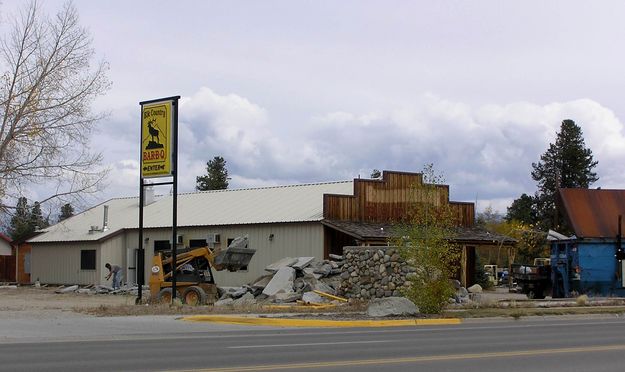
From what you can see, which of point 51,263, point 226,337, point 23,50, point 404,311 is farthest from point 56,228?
point 226,337

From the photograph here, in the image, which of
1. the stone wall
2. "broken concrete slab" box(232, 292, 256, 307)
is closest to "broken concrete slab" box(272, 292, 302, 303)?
"broken concrete slab" box(232, 292, 256, 307)

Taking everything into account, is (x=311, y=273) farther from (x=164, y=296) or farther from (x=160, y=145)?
(x=160, y=145)

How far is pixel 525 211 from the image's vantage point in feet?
287

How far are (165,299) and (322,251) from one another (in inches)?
408

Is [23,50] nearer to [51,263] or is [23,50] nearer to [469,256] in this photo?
[51,263]

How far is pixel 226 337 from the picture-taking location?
64.0 feet

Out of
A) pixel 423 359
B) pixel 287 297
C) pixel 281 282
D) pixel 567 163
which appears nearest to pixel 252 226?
pixel 281 282

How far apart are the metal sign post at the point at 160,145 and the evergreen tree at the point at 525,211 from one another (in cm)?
5999

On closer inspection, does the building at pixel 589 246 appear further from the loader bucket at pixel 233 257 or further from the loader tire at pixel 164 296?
the loader tire at pixel 164 296

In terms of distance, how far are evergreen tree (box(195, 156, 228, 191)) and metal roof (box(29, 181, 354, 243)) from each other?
3031 cm

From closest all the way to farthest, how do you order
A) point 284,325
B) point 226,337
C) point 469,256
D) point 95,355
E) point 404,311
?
point 95,355, point 226,337, point 284,325, point 404,311, point 469,256

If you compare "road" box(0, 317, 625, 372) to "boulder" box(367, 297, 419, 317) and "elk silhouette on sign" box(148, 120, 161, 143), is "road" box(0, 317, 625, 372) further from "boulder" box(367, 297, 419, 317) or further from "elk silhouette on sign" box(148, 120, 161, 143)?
"elk silhouette on sign" box(148, 120, 161, 143)

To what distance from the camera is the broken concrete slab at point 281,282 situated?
3338 cm

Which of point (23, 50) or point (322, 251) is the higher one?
point (23, 50)
